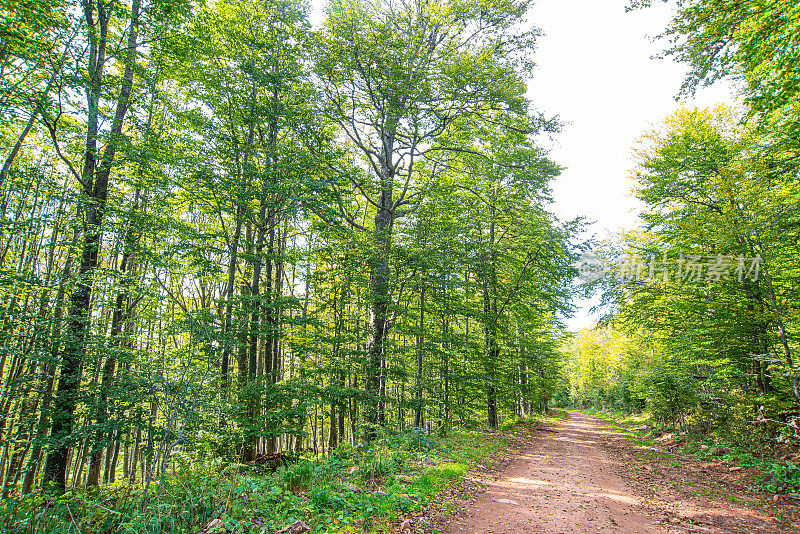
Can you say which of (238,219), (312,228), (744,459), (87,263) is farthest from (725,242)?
(87,263)

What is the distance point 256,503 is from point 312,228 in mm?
7149

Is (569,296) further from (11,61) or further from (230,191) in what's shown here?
(11,61)

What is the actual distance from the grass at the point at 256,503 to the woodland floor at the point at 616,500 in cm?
82

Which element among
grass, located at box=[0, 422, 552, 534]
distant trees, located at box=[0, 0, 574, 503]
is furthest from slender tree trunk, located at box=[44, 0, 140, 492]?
grass, located at box=[0, 422, 552, 534]

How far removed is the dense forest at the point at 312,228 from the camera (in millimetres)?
6145

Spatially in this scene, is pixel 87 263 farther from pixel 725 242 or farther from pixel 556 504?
pixel 725 242

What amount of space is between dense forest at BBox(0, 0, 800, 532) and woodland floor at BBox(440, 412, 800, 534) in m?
1.51

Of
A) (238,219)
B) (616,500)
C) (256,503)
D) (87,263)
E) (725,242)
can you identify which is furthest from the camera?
(238,219)

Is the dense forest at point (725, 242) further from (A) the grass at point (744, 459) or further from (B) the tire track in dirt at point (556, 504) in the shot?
(B) the tire track in dirt at point (556, 504)

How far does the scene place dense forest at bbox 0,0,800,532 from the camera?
614 cm

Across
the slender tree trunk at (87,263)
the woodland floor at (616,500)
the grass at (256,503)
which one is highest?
the slender tree trunk at (87,263)

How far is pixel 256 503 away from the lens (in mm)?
4492

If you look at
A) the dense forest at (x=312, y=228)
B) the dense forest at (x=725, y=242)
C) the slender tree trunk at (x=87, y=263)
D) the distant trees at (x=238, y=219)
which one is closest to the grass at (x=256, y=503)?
the dense forest at (x=312, y=228)

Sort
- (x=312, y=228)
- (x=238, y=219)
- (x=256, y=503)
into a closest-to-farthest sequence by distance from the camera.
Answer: (x=256, y=503)
(x=238, y=219)
(x=312, y=228)
